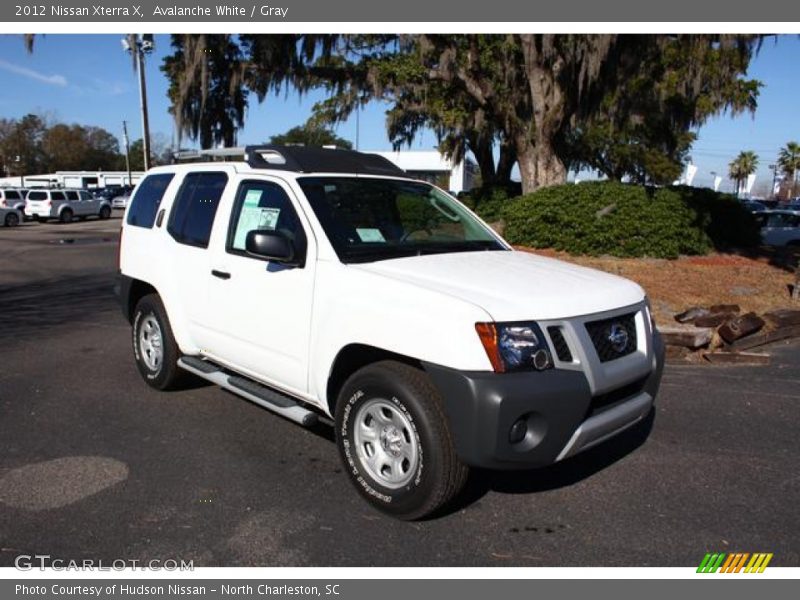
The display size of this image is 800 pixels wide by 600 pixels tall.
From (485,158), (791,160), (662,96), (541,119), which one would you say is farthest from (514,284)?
(791,160)

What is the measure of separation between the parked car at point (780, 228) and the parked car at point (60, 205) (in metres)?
30.8

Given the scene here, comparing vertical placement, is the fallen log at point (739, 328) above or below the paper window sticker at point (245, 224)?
below

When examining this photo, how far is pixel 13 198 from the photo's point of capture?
107 feet

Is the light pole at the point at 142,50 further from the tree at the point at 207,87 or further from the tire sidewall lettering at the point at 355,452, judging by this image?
the tire sidewall lettering at the point at 355,452

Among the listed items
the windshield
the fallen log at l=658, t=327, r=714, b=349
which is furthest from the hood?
the fallen log at l=658, t=327, r=714, b=349

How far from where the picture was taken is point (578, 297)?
337 centimetres

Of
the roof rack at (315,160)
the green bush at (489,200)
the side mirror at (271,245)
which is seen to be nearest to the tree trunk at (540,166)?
the green bush at (489,200)

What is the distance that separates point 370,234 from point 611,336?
5.12 ft

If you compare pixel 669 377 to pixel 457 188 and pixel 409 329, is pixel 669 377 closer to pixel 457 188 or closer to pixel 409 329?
pixel 409 329

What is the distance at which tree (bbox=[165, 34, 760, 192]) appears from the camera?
14.8 metres

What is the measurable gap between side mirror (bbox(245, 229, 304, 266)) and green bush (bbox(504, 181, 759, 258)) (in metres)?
11.3

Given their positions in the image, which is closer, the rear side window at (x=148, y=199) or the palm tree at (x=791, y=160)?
the rear side window at (x=148, y=199)

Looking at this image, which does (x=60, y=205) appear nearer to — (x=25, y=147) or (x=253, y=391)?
(x=253, y=391)

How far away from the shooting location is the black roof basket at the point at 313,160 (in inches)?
173
